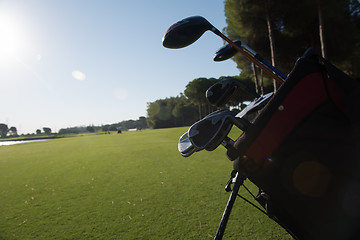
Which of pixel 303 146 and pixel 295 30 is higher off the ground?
pixel 295 30

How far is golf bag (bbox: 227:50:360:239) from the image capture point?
1100 mm

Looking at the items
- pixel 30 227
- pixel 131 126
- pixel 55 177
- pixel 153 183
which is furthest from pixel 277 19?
pixel 131 126

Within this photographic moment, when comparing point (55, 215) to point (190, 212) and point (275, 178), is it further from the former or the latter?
point (275, 178)

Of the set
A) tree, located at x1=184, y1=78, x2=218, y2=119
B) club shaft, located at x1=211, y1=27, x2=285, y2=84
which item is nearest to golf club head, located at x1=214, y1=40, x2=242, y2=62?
club shaft, located at x1=211, y1=27, x2=285, y2=84

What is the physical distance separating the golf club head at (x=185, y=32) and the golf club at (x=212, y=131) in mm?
797

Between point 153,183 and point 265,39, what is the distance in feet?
61.2

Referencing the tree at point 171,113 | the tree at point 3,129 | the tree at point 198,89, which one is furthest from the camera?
the tree at point 3,129

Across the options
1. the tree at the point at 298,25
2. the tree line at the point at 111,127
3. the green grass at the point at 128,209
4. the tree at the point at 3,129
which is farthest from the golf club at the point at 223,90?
the tree at the point at 3,129

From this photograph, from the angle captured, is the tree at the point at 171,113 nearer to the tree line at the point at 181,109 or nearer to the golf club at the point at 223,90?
the tree line at the point at 181,109

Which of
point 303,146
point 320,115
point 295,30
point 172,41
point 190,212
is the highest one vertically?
point 295,30

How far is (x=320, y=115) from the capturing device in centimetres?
115

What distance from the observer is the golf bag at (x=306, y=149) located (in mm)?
1100

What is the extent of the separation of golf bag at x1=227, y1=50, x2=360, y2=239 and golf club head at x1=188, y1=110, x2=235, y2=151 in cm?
18

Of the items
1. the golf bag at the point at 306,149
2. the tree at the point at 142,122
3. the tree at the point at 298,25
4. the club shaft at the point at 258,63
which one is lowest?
the golf bag at the point at 306,149
